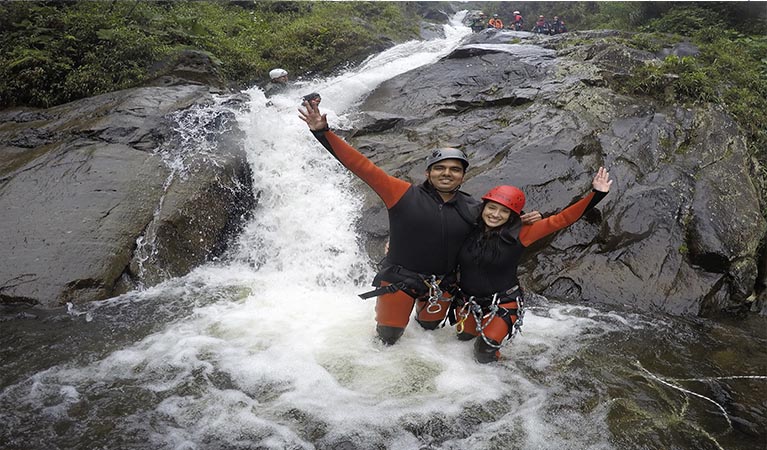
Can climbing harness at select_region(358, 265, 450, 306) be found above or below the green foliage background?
below

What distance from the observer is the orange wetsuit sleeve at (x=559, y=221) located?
4.09m

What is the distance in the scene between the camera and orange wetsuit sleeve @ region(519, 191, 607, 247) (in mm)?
4090

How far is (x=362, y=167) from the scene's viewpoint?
415cm

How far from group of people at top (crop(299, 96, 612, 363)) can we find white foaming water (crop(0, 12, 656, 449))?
47 centimetres

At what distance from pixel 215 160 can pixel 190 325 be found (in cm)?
335

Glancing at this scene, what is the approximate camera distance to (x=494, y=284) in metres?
4.48

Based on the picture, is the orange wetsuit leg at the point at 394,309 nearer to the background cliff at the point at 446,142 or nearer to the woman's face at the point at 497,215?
the woman's face at the point at 497,215

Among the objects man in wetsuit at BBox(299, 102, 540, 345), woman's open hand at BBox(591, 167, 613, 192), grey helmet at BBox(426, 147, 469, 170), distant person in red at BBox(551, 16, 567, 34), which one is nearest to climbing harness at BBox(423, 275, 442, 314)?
man in wetsuit at BBox(299, 102, 540, 345)

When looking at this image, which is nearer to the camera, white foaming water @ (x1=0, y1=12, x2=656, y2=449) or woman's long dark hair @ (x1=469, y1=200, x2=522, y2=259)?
white foaming water @ (x1=0, y1=12, x2=656, y2=449)

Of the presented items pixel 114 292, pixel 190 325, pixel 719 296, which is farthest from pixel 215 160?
pixel 719 296

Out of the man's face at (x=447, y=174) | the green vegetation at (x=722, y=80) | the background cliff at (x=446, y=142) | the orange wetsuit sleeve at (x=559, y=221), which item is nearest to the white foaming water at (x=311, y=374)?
the background cliff at (x=446, y=142)

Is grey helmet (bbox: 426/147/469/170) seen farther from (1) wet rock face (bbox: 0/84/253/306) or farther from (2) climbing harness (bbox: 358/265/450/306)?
(1) wet rock face (bbox: 0/84/253/306)

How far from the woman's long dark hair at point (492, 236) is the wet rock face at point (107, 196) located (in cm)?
425

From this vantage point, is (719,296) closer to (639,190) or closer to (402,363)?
(639,190)
